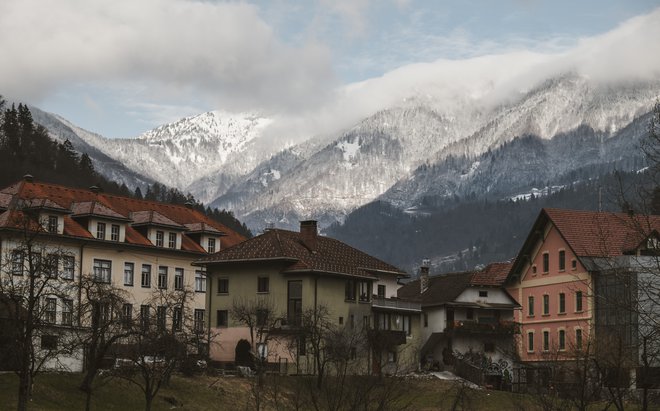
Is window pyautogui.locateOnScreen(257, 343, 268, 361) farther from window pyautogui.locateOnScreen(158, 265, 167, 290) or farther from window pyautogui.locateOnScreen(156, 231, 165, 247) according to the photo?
window pyautogui.locateOnScreen(156, 231, 165, 247)

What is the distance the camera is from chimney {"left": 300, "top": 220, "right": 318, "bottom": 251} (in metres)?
94.1

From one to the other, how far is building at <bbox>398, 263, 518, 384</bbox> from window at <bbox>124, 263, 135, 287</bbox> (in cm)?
2561

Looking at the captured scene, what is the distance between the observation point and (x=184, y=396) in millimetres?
67062

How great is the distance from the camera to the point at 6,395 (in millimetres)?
55719

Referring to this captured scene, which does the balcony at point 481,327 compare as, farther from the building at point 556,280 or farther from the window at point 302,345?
the window at point 302,345

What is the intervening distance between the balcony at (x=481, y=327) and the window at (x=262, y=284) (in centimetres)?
2333

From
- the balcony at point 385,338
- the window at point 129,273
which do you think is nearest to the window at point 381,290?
the balcony at point 385,338

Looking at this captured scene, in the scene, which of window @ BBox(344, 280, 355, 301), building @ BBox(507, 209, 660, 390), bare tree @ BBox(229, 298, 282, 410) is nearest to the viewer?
bare tree @ BBox(229, 298, 282, 410)

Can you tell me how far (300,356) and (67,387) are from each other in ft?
84.0

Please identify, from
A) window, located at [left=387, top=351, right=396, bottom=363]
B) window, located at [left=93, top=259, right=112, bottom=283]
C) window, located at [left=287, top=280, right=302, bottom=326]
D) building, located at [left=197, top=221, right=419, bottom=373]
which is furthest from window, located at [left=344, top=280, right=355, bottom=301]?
window, located at [left=93, top=259, right=112, bottom=283]

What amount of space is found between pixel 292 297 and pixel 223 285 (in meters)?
6.82

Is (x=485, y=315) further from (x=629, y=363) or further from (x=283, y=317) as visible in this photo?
(x=629, y=363)

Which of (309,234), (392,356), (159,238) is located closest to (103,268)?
(159,238)

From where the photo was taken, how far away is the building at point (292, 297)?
84562 millimetres
